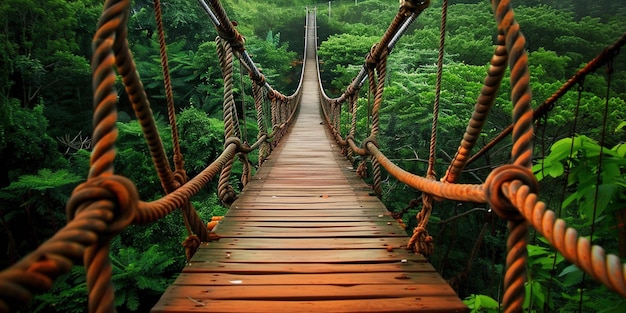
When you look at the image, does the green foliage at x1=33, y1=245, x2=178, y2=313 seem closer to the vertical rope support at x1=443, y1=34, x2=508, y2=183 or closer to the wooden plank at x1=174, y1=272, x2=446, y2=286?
the wooden plank at x1=174, y1=272, x2=446, y2=286

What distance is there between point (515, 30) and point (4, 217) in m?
7.38

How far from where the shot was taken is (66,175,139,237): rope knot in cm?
54

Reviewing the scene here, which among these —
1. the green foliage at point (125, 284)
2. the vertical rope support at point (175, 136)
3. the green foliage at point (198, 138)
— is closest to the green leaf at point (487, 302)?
the vertical rope support at point (175, 136)

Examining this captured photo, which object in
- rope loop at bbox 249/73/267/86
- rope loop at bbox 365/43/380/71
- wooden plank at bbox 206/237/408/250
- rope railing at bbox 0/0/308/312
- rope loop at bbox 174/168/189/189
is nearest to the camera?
rope railing at bbox 0/0/308/312

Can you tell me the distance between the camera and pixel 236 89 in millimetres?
9148

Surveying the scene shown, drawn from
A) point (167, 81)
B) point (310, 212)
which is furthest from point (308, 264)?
point (167, 81)

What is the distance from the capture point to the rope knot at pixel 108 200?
1.77 feet

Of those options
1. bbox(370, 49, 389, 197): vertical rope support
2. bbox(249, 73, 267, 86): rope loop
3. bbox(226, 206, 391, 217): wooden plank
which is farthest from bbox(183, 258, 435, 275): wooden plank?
bbox(249, 73, 267, 86): rope loop

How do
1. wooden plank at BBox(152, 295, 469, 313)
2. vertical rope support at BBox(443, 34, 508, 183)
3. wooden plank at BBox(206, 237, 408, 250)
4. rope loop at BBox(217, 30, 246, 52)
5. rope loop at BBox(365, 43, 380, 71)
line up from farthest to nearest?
1. rope loop at BBox(365, 43, 380, 71)
2. rope loop at BBox(217, 30, 246, 52)
3. wooden plank at BBox(206, 237, 408, 250)
4. wooden plank at BBox(152, 295, 469, 313)
5. vertical rope support at BBox(443, 34, 508, 183)

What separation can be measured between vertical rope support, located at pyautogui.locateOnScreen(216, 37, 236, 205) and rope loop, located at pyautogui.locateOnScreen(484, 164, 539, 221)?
4.35 ft

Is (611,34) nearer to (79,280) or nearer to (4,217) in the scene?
(79,280)

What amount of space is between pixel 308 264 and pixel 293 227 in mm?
436

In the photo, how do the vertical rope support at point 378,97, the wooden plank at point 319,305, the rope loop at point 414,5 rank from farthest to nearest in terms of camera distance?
the vertical rope support at point 378,97, the rope loop at point 414,5, the wooden plank at point 319,305

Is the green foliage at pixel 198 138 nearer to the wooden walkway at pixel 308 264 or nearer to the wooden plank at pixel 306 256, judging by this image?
the wooden walkway at pixel 308 264
